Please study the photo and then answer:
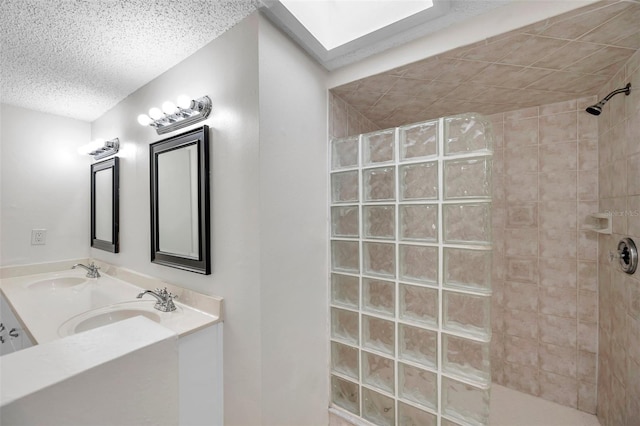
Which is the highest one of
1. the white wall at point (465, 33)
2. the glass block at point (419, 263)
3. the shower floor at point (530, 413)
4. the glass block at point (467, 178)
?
the white wall at point (465, 33)

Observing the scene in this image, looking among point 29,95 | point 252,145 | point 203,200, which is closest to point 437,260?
point 252,145

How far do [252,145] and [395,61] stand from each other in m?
0.84

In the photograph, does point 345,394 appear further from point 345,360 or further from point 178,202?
point 178,202

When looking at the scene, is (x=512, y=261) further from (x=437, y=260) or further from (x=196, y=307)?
(x=196, y=307)

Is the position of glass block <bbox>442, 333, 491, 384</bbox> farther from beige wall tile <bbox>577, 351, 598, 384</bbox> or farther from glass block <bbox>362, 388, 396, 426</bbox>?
beige wall tile <bbox>577, 351, 598, 384</bbox>

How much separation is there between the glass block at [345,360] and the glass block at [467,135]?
3.89 ft

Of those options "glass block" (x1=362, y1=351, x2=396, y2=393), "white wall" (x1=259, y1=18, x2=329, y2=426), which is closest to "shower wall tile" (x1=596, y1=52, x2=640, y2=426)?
"glass block" (x1=362, y1=351, x2=396, y2=393)

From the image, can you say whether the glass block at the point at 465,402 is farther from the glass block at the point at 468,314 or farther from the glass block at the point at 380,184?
the glass block at the point at 380,184

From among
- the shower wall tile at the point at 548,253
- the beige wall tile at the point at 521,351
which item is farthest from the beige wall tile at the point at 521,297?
the beige wall tile at the point at 521,351

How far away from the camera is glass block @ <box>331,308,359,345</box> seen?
4.83 ft

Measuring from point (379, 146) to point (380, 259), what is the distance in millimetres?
620

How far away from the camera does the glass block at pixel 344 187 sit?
1.49 meters

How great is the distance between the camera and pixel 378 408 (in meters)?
1.38

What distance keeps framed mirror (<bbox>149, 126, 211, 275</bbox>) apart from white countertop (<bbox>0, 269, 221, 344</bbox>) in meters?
0.23
